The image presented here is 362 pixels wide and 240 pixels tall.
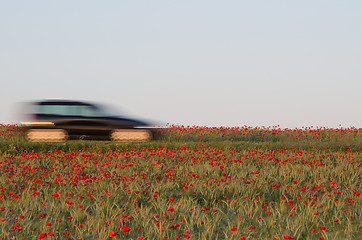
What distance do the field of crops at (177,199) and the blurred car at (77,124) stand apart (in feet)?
13.5

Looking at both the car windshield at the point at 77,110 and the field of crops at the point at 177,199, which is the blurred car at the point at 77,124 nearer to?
the car windshield at the point at 77,110

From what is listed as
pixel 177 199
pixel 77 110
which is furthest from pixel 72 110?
pixel 177 199

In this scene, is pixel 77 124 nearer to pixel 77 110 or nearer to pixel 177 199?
pixel 77 110

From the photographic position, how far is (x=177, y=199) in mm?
6715

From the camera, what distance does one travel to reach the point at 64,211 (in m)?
5.91

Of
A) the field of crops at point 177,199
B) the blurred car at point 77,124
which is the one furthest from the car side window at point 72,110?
the field of crops at point 177,199

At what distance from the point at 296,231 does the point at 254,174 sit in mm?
3720

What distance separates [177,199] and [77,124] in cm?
1002

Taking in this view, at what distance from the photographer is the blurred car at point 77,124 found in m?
15.5

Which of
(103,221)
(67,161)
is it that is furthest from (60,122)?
(103,221)

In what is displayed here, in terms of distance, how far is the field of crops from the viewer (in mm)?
5027

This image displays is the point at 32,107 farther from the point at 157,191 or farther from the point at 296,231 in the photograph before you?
the point at 296,231

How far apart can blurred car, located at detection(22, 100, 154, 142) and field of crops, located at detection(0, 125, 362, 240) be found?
13.5 ft

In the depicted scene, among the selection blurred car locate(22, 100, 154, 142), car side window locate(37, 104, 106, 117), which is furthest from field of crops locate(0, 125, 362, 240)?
car side window locate(37, 104, 106, 117)
